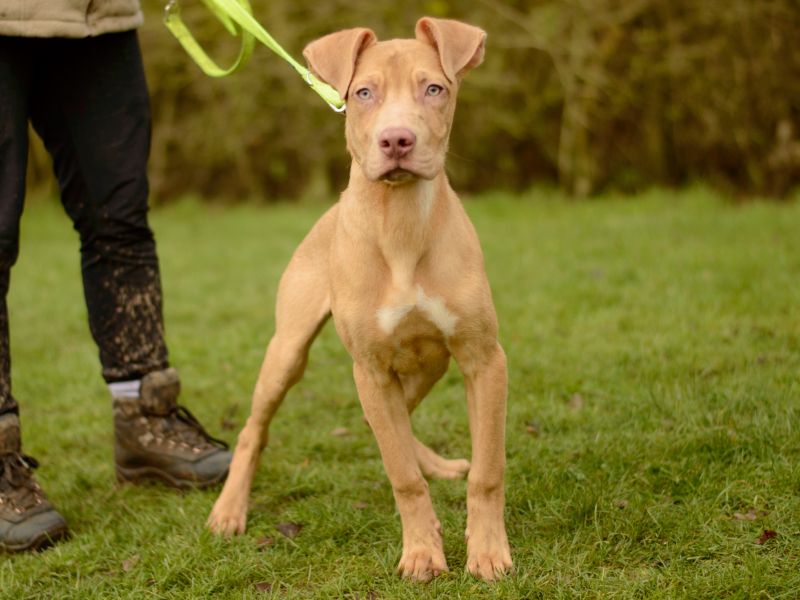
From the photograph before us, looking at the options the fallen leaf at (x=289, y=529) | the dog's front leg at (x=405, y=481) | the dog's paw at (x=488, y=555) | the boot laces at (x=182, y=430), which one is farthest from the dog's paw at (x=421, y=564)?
the boot laces at (x=182, y=430)

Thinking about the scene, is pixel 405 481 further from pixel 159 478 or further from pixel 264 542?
pixel 159 478

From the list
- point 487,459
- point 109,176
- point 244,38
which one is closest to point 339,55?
point 244,38

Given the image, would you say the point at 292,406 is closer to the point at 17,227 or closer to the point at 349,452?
the point at 349,452

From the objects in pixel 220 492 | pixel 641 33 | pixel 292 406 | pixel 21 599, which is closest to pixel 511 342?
pixel 292 406

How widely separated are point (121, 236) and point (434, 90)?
161 centimetres

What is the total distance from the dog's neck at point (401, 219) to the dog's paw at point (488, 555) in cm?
83

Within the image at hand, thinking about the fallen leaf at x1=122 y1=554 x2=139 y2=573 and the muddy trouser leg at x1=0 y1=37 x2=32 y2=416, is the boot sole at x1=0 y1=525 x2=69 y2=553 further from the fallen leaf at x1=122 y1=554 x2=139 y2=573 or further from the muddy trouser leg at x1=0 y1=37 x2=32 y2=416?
the muddy trouser leg at x1=0 y1=37 x2=32 y2=416

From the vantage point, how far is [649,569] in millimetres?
3225

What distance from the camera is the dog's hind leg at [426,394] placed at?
11.5 ft

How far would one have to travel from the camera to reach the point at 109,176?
162 inches

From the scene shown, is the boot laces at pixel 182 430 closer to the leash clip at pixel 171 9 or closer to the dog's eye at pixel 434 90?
the leash clip at pixel 171 9

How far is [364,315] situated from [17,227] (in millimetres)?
1429

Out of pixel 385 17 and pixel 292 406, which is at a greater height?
pixel 385 17

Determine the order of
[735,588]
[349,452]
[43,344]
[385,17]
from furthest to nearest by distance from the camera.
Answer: [385,17], [43,344], [349,452], [735,588]
